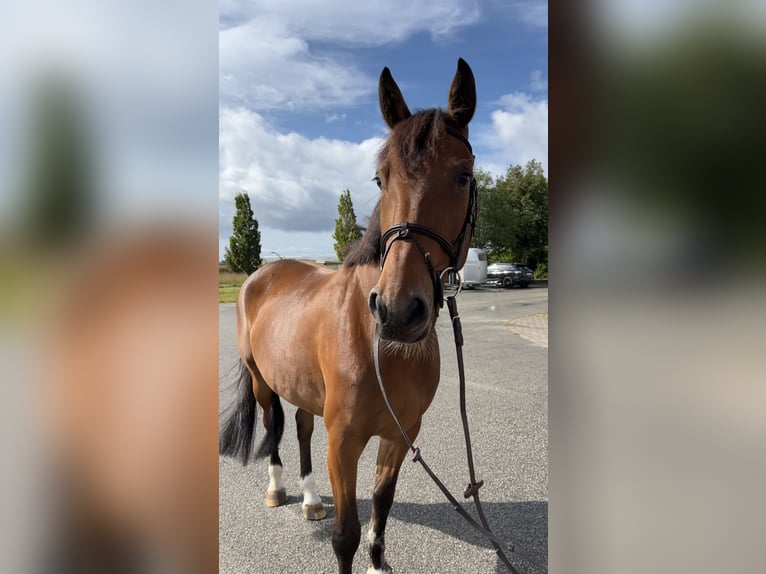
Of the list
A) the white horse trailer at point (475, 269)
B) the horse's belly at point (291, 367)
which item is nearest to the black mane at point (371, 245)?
the horse's belly at point (291, 367)

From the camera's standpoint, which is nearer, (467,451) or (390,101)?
(467,451)

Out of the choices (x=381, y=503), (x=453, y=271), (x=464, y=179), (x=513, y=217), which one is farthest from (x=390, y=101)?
(x=513, y=217)

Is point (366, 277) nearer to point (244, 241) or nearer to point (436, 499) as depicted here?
point (436, 499)

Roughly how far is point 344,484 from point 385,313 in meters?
1.12

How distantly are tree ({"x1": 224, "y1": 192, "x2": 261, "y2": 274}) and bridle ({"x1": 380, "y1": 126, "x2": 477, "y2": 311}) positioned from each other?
690 inches

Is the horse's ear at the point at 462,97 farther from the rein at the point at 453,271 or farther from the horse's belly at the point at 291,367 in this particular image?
the horse's belly at the point at 291,367

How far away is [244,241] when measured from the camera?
20.4m

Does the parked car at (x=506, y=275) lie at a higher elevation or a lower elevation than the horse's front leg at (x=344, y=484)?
higher

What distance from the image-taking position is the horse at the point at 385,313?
1.59 meters
